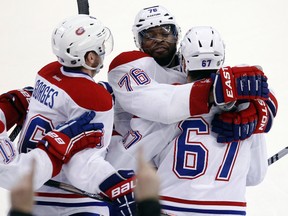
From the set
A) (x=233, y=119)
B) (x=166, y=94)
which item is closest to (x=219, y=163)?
(x=233, y=119)

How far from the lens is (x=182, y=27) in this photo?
489 centimetres

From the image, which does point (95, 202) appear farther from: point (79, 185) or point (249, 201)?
point (249, 201)

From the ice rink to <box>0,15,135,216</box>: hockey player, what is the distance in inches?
76.6

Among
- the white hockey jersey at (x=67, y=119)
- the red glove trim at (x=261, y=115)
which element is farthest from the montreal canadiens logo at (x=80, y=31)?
the red glove trim at (x=261, y=115)

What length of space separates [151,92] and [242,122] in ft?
1.20

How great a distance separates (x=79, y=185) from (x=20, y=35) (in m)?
2.98

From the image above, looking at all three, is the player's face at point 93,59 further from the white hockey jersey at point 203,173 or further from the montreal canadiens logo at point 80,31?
the white hockey jersey at point 203,173

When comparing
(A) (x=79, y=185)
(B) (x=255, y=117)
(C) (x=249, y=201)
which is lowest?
(C) (x=249, y=201)

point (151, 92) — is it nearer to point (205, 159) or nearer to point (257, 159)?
point (205, 159)

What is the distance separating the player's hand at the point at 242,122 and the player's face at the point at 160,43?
16.3 inches

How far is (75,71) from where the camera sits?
2.27 metres

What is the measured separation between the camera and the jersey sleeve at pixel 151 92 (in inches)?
88.3

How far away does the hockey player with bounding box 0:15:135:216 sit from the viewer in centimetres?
208

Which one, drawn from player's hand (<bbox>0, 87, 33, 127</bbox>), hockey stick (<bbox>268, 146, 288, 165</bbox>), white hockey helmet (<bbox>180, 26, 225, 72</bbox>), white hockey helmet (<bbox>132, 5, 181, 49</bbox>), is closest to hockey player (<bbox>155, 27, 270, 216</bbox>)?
white hockey helmet (<bbox>180, 26, 225, 72</bbox>)
